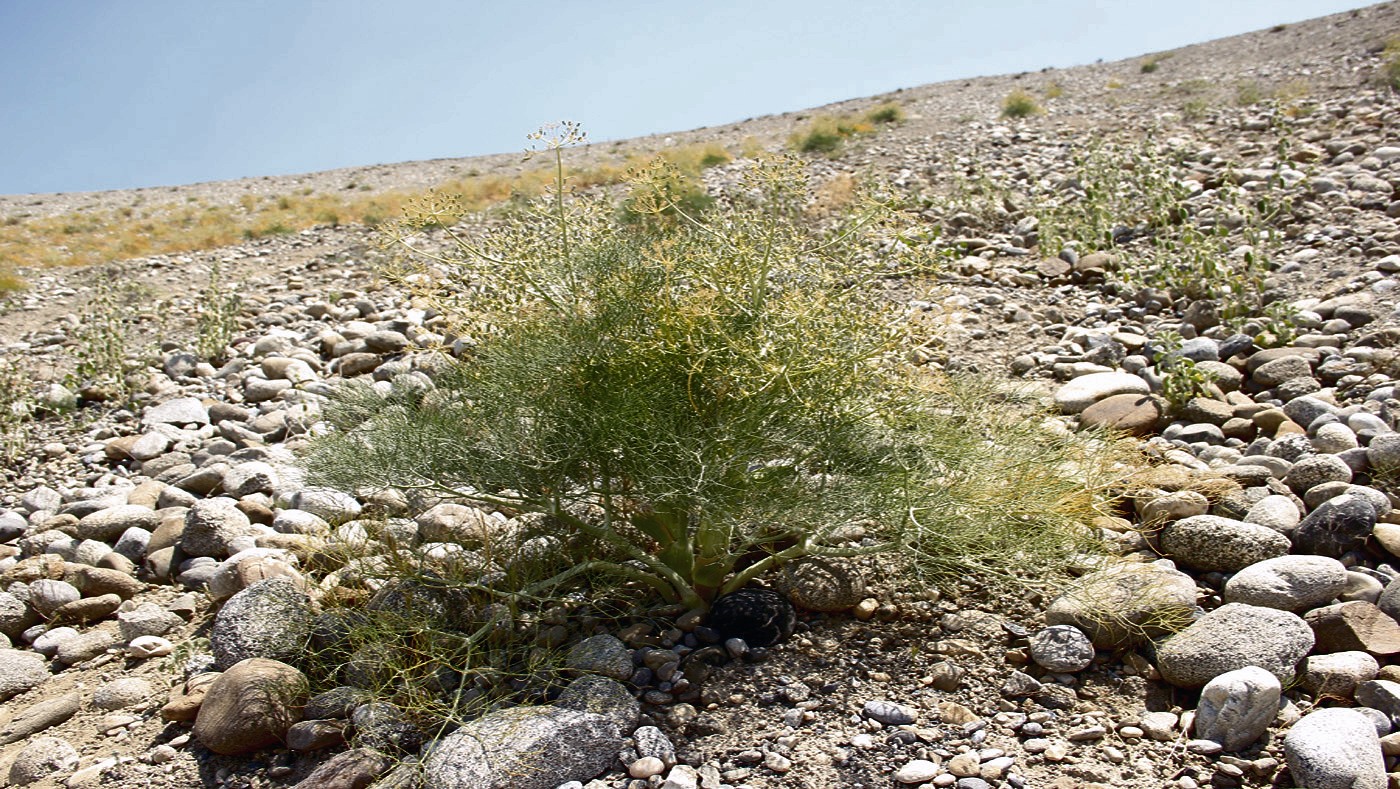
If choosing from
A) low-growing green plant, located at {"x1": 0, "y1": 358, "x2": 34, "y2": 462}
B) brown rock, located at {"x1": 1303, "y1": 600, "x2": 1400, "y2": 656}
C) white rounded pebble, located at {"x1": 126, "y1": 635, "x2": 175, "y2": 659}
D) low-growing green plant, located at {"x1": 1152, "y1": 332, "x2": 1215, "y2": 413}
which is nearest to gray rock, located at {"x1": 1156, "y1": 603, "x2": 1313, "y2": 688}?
brown rock, located at {"x1": 1303, "y1": 600, "x2": 1400, "y2": 656}

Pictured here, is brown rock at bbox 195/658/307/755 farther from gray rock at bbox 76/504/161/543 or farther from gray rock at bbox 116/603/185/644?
gray rock at bbox 76/504/161/543

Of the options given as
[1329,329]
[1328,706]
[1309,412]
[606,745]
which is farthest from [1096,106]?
[606,745]

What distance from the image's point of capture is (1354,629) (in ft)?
12.0

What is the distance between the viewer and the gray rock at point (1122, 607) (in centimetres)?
376

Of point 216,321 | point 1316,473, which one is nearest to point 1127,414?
point 1316,473

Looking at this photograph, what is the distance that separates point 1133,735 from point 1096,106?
1402 centimetres

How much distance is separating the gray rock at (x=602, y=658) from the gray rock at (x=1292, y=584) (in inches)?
99.1

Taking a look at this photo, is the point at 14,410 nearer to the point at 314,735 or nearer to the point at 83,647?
the point at 83,647

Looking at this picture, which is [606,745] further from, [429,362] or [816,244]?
[429,362]

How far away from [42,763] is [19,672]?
0.90 m

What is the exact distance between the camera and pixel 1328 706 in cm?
346

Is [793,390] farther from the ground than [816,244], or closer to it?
closer to it

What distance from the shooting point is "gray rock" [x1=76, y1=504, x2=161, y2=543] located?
5.63 meters

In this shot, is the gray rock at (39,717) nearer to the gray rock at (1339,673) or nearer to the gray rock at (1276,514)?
the gray rock at (1339,673)
